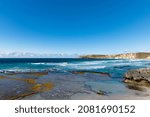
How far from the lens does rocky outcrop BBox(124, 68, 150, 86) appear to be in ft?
60.2

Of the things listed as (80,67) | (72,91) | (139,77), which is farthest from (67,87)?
(80,67)

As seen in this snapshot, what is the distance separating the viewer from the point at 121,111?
665 centimetres

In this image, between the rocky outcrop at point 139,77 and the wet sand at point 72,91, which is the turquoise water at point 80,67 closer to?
the rocky outcrop at point 139,77

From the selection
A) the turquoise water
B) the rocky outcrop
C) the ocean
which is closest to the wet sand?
the ocean

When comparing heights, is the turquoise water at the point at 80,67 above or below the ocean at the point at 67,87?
above

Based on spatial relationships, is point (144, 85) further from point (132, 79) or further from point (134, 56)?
point (134, 56)

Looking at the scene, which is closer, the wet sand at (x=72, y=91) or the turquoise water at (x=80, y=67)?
the wet sand at (x=72, y=91)

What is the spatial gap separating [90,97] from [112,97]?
1564mm

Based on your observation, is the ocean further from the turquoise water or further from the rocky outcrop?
the turquoise water

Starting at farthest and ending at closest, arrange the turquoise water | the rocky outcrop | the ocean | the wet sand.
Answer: the turquoise water, the rocky outcrop, the ocean, the wet sand

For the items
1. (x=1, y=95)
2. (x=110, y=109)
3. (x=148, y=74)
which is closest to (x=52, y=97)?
(x=1, y=95)

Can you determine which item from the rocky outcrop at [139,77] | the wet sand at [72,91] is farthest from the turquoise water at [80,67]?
the wet sand at [72,91]

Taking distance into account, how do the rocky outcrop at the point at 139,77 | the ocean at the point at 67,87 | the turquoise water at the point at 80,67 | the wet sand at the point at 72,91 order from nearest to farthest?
the wet sand at the point at 72,91 < the ocean at the point at 67,87 < the rocky outcrop at the point at 139,77 < the turquoise water at the point at 80,67

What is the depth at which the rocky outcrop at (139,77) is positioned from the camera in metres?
18.4
